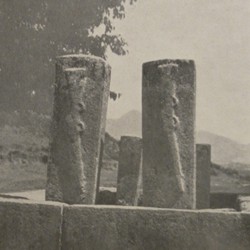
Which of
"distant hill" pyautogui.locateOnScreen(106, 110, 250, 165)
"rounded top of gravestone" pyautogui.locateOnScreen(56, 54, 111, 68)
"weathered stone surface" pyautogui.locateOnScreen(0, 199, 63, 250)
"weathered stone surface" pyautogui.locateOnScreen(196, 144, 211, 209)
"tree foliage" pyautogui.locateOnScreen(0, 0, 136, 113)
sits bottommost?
"weathered stone surface" pyautogui.locateOnScreen(0, 199, 63, 250)

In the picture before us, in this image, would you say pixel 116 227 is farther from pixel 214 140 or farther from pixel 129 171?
pixel 214 140

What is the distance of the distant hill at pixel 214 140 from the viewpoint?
29062 mm

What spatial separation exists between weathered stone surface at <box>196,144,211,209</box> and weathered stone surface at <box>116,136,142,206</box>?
0.84 meters

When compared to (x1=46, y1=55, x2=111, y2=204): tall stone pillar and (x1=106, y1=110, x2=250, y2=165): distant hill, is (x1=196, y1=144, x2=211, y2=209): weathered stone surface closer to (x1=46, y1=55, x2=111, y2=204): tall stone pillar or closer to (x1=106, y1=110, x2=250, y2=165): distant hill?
(x1=46, y1=55, x2=111, y2=204): tall stone pillar

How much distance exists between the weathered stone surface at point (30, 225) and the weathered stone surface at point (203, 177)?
316 centimetres

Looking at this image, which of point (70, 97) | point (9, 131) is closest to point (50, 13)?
point (9, 131)

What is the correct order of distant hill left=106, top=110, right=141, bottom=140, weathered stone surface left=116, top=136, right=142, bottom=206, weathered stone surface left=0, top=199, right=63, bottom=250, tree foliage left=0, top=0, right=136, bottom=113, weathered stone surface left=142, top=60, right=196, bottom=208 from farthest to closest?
1. distant hill left=106, top=110, right=141, bottom=140
2. tree foliage left=0, top=0, right=136, bottom=113
3. weathered stone surface left=116, top=136, right=142, bottom=206
4. weathered stone surface left=142, top=60, right=196, bottom=208
5. weathered stone surface left=0, top=199, right=63, bottom=250

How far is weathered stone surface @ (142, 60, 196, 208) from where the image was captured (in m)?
4.88

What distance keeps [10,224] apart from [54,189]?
1.69 feet

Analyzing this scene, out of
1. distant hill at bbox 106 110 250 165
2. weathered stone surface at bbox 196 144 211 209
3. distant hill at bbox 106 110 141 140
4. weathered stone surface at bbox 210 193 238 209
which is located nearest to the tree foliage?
distant hill at bbox 106 110 141 140

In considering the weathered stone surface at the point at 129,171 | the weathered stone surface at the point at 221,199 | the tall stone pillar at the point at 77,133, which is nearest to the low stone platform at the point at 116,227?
the tall stone pillar at the point at 77,133

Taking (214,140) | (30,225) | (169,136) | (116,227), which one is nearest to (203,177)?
(169,136)

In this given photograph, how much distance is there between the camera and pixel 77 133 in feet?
16.5

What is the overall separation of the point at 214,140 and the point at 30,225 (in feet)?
82.8
